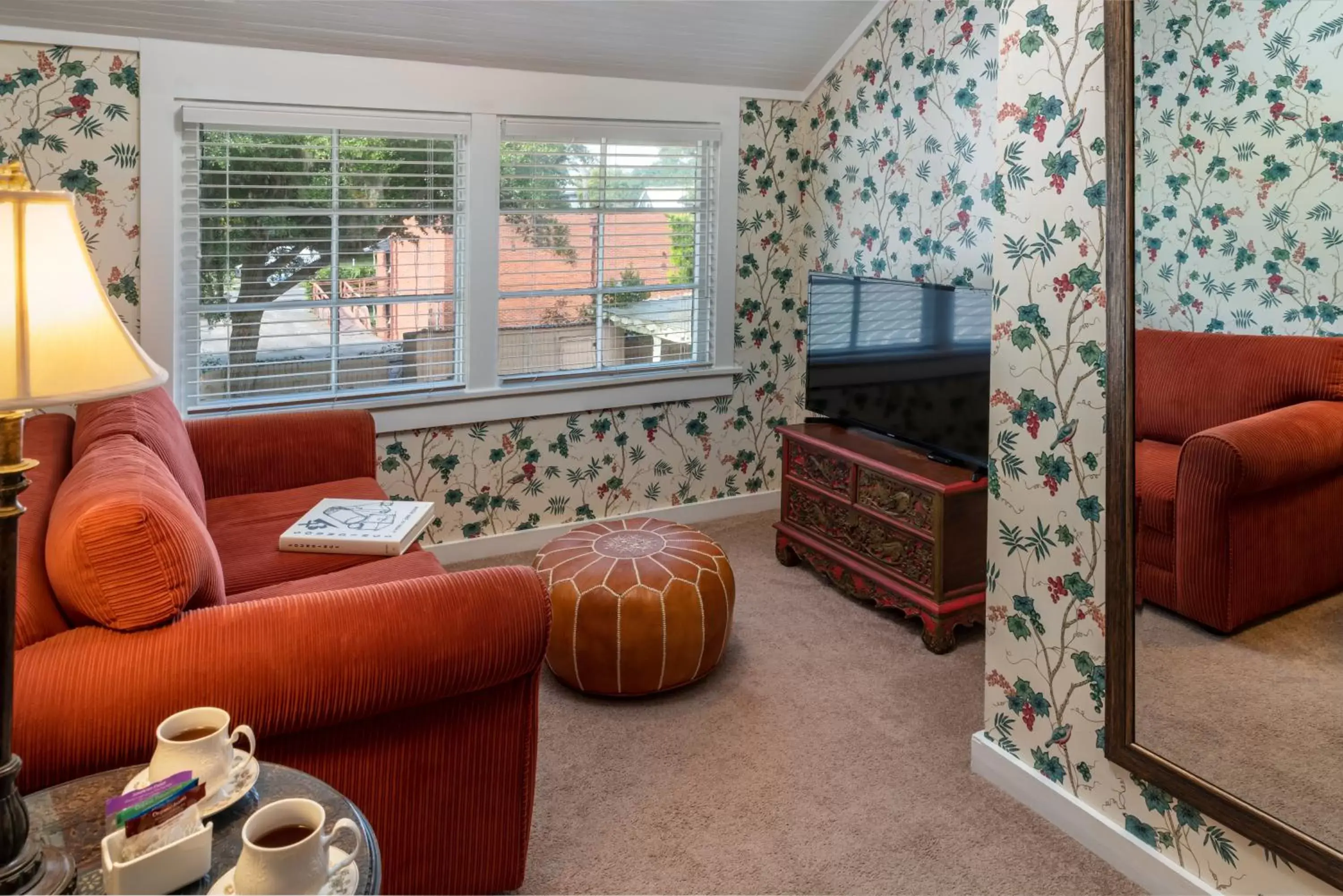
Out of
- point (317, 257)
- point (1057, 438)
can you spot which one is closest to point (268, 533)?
point (317, 257)

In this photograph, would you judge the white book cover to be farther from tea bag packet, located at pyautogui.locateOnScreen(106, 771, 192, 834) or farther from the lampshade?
the lampshade

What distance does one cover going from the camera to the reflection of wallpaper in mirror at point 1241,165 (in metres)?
1.57

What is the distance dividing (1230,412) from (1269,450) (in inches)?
3.5

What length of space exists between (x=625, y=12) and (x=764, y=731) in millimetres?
2563

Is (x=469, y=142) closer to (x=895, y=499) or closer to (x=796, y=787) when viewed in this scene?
(x=895, y=499)

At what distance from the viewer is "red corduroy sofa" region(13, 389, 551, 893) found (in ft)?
5.23

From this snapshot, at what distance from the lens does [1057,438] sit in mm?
2215

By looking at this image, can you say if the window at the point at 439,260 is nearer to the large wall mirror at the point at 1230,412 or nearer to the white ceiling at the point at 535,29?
the white ceiling at the point at 535,29

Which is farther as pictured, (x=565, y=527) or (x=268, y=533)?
(x=565, y=527)

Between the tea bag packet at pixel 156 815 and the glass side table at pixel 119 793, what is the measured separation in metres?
0.05

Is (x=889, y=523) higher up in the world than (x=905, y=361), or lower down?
lower down

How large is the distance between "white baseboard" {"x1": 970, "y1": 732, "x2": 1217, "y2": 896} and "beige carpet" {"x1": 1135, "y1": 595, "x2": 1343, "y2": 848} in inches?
9.9

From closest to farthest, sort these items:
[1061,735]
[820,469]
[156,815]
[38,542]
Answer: [156,815] → [38,542] → [1061,735] → [820,469]

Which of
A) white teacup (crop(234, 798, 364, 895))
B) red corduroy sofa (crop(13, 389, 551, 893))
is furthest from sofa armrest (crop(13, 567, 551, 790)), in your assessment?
white teacup (crop(234, 798, 364, 895))
